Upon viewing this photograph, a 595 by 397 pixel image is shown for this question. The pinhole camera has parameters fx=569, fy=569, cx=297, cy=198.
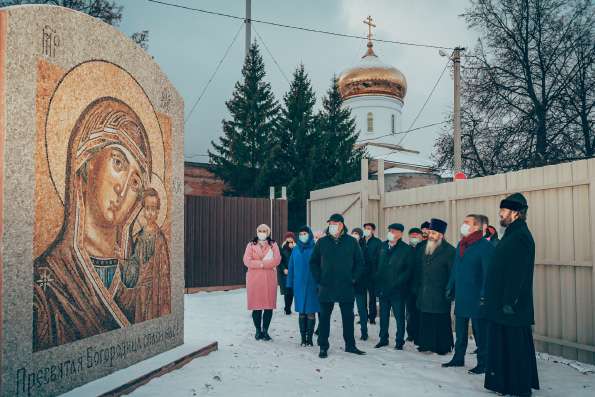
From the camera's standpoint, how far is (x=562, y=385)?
6121 mm

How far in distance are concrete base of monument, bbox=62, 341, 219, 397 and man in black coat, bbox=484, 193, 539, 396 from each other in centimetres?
349

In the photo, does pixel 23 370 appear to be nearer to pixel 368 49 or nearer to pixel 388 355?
pixel 388 355

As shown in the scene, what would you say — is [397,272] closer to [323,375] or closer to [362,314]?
[362,314]

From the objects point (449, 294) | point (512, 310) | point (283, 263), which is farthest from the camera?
point (283, 263)

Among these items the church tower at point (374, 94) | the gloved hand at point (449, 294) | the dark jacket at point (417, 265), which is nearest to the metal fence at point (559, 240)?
the dark jacket at point (417, 265)

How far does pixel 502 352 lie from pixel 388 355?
215cm

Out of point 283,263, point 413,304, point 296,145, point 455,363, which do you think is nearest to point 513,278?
point 455,363

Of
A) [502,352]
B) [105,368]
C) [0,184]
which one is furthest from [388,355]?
[0,184]

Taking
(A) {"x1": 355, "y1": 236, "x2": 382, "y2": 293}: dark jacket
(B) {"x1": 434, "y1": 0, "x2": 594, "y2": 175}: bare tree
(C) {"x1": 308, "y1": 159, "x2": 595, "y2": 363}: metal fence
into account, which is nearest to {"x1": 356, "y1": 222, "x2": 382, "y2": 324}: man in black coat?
(A) {"x1": 355, "y1": 236, "x2": 382, "y2": 293}: dark jacket

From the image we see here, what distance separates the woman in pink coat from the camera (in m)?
8.38

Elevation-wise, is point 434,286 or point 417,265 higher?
point 417,265

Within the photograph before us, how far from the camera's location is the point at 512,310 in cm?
553

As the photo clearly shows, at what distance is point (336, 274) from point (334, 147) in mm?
22040

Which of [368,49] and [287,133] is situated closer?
[287,133]
